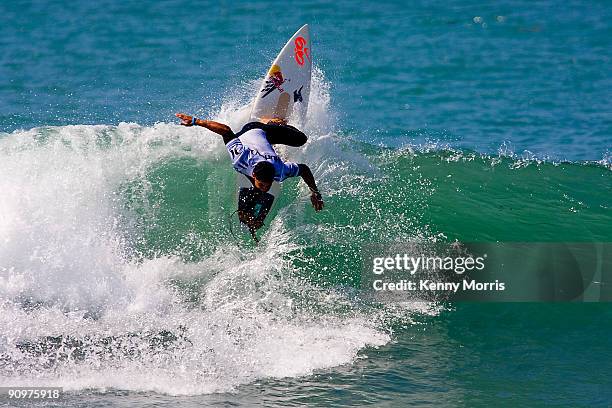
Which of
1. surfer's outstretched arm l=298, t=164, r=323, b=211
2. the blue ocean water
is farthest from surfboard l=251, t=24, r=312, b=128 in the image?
surfer's outstretched arm l=298, t=164, r=323, b=211

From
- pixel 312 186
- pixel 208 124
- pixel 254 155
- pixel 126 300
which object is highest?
pixel 208 124

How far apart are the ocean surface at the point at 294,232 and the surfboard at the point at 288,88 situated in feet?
1.07

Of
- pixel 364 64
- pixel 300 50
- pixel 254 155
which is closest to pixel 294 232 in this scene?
pixel 254 155

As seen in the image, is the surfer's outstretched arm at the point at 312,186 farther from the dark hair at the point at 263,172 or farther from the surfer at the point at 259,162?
the dark hair at the point at 263,172

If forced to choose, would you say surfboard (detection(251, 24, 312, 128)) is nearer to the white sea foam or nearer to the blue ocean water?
the white sea foam

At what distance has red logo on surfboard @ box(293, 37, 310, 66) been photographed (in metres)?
10.3

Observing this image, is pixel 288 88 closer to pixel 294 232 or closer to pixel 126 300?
pixel 294 232

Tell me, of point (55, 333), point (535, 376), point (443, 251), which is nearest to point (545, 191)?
point (443, 251)

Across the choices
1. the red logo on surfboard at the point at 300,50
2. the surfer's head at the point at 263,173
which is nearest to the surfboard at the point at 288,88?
the red logo on surfboard at the point at 300,50

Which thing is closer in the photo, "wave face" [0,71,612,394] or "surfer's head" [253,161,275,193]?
"wave face" [0,71,612,394]

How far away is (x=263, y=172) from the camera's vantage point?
25.7 ft

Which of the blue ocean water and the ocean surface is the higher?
the blue ocean water

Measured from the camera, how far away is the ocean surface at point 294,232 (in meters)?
7.24

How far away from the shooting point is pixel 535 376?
7410mm
